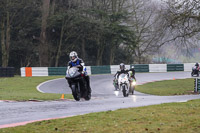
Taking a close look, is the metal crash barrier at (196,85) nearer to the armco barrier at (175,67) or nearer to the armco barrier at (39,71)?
the armco barrier at (39,71)

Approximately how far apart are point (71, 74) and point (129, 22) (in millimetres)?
38494

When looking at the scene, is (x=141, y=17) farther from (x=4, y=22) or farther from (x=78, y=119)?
(x=78, y=119)

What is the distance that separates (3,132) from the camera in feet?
22.7

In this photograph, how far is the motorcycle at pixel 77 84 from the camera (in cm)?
1293

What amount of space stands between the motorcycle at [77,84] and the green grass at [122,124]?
12.7 feet

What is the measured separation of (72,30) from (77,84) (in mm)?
33607

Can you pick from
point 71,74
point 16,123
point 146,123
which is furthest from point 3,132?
point 71,74

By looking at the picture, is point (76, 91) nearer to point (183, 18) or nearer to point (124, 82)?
point (124, 82)

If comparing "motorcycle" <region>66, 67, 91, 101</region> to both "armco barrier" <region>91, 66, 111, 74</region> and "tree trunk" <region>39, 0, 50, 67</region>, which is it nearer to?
"armco barrier" <region>91, 66, 111, 74</region>

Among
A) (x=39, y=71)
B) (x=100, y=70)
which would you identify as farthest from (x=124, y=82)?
(x=100, y=70)

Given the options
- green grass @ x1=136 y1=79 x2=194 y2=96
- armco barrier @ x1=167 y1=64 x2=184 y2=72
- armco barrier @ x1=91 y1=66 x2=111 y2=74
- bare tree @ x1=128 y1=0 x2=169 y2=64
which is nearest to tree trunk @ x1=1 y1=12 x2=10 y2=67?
armco barrier @ x1=91 y1=66 x2=111 y2=74

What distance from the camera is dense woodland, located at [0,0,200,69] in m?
43.6

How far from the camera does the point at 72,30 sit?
4628 cm

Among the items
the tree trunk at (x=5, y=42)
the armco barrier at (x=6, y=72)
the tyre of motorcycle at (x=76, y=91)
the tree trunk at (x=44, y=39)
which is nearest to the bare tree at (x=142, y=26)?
the tree trunk at (x=44, y=39)
